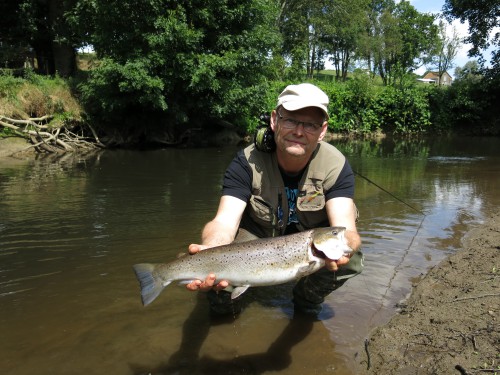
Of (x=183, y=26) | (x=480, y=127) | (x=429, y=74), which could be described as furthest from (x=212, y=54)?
(x=429, y=74)

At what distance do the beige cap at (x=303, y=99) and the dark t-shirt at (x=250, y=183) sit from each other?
0.69 m

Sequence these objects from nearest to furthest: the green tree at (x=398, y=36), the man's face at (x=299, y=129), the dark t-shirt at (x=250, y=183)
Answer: the man's face at (x=299, y=129) < the dark t-shirt at (x=250, y=183) < the green tree at (x=398, y=36)

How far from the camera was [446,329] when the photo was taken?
3586 millimetres

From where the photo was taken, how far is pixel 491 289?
4.09m

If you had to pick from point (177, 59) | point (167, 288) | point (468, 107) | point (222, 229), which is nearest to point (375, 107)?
point (468, 107)

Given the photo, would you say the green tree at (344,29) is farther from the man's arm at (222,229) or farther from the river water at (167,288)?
the man's arm at (222,229)

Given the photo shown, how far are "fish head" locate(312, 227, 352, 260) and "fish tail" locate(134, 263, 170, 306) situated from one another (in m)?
1.19

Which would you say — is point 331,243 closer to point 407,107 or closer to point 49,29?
point 49,29

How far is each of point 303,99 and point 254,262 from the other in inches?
55.8

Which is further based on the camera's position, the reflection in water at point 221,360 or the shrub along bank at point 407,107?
the shrub along bank at point 407,107

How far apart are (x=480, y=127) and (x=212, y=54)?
73.1 ft

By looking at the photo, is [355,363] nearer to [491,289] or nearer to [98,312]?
[491,289]

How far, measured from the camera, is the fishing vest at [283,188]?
395 cm

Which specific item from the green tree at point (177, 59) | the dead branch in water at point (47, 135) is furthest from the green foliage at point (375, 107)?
the dead branch in water at point (47, 135)
